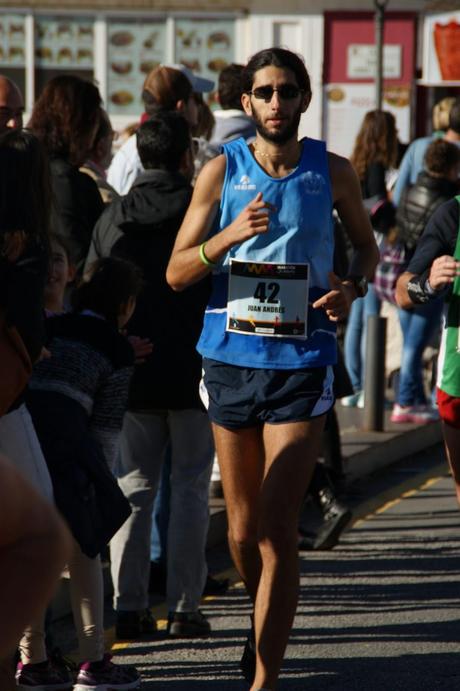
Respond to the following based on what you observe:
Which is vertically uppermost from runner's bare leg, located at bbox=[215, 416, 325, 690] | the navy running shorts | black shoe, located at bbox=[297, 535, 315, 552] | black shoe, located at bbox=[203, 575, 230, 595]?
the navy running shorts

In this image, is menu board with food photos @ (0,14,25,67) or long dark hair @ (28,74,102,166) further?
menu board with food photos @ (0,14,25,67)

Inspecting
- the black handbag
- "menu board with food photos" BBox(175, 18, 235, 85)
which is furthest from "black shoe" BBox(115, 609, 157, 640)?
"menu board with food photos" BBox(175, 18, 235, 85)

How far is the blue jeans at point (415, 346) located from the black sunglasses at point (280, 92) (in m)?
5.76

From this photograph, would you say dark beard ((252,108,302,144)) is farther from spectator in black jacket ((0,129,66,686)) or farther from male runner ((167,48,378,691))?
spectator in black jacket ((0,129,66,686))

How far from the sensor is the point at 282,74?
4949 millimetres

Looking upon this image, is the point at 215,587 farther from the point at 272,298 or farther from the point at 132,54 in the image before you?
the point at 132,54

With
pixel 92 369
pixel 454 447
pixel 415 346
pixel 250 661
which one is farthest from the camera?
pixel 415 346

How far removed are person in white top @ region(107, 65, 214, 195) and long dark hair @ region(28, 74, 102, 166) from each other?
87cm

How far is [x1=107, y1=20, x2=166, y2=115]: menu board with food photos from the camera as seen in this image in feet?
71.5

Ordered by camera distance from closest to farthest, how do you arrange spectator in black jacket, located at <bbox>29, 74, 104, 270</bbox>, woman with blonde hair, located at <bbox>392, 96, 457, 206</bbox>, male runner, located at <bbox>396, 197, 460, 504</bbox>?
1. male runner, located at <bbox>396, 197, 460, 504</bbox>
2. spectator in black jacket, located at <bbox>29, 74, 104, 270</bbox>
3. woman with blonde hair, located at <bbox>392, 96, 457, 206</bbox>

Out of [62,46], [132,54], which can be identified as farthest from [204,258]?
[62,46]

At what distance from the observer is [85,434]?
4.89 metres

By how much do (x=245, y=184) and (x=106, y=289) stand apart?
0.70m

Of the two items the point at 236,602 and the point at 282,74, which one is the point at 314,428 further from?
the point at 236,602
